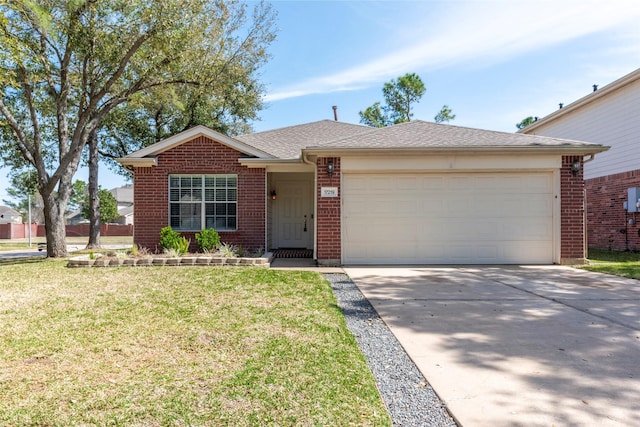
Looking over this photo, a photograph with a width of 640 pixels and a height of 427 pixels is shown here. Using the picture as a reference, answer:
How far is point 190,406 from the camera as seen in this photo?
2316 millimetres

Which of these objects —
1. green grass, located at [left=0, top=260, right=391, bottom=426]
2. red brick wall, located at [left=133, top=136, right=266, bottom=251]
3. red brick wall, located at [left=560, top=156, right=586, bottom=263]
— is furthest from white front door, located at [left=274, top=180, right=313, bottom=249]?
red brick wall, located at [left=560, top=156, right=586, bottom=263]

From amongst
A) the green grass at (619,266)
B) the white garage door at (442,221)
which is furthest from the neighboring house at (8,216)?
the green grass at (619,266)

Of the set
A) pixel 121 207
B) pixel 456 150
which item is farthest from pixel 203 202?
pixel 121 207

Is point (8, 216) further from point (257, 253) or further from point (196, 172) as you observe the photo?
point (257, 253)

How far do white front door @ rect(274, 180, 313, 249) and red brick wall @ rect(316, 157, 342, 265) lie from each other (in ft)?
10.9

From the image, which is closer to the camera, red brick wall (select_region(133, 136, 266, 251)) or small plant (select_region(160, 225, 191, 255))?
small plant (select_region(160, 225, 191, 255))

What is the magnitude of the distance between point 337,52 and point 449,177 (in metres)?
8.74

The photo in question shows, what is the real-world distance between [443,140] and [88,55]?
32.1ft

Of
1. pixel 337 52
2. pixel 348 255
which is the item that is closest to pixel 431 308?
pixel 348 255

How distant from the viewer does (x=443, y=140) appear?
8.95m

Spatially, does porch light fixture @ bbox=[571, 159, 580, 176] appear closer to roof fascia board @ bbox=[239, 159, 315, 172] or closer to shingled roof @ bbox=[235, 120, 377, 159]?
shingled roof @ bbox=[235, 120, 377, 159]

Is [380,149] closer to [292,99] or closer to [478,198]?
[478,198]

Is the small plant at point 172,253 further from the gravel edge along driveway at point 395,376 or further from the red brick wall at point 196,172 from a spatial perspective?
the gravel edge along driveway at point 395,376

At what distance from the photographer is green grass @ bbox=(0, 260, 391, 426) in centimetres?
226
